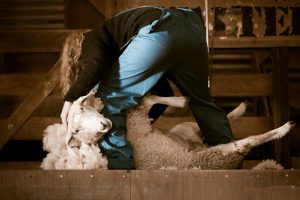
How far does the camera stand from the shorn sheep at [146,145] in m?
3.40

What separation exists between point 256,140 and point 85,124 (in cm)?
106

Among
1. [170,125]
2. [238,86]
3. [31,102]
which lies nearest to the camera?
[31,102]

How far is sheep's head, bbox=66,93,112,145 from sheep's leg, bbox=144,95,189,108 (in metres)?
0.35

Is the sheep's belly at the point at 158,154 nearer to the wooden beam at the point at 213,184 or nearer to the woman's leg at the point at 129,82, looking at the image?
the woman's leg at the point at 129,82

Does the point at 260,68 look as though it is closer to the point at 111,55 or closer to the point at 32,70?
the point at 32,70

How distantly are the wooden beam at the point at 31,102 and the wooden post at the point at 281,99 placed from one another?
7.34ft

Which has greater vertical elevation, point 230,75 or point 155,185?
point 155,185

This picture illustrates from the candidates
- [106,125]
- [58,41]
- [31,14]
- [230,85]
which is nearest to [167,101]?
[106,125]

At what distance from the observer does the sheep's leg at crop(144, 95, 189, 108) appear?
11.7 feet

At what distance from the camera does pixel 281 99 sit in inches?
228

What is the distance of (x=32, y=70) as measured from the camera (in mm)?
6910

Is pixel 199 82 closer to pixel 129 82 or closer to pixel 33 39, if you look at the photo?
pixel 129 82

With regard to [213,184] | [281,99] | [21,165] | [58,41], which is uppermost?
[58,41]

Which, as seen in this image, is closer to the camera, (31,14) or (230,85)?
(230,85)
